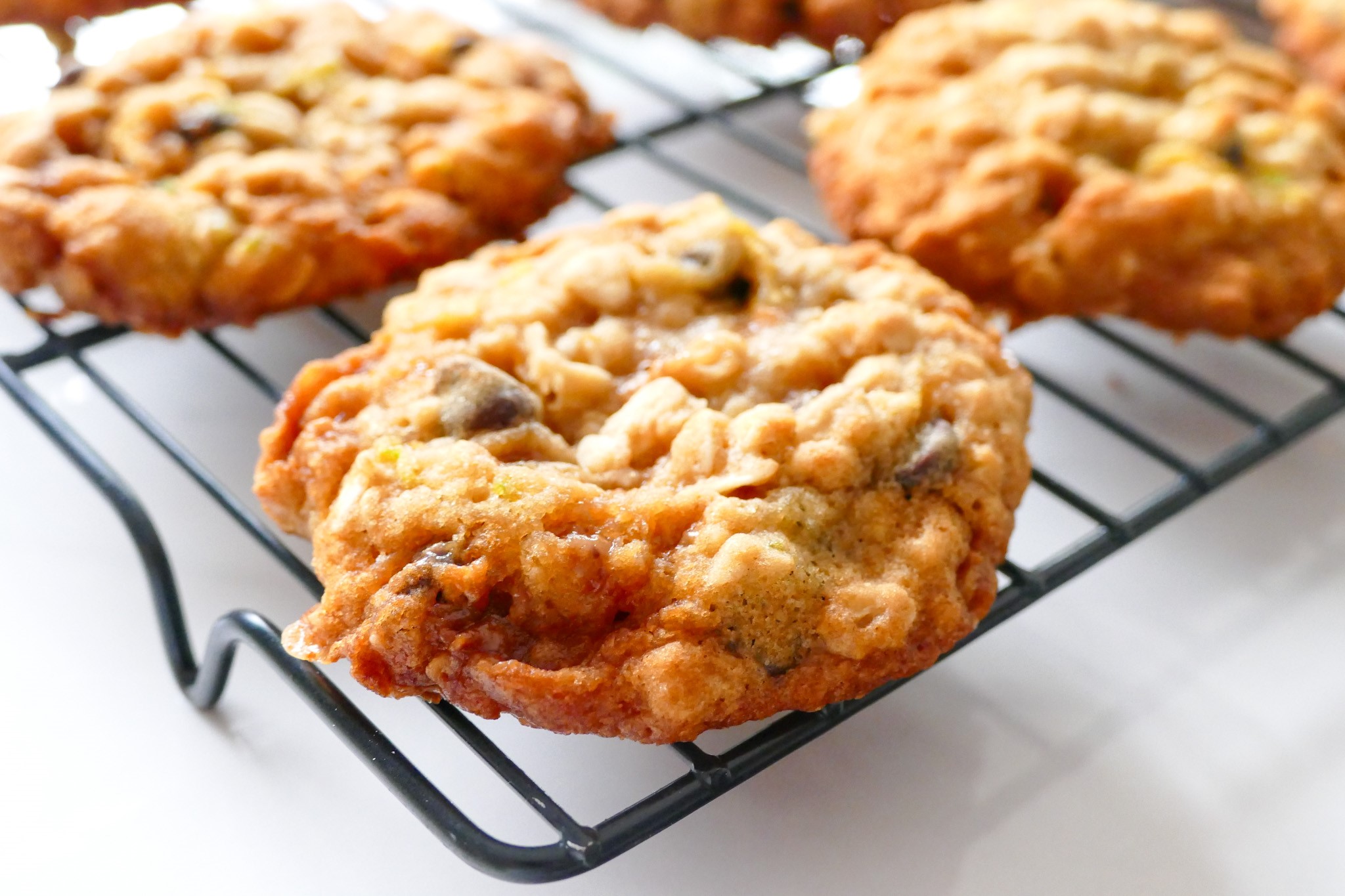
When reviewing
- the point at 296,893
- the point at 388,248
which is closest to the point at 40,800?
the point at 296,893

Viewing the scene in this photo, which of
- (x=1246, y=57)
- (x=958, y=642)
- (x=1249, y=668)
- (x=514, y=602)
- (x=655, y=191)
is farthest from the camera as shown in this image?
(x=655, y=191)

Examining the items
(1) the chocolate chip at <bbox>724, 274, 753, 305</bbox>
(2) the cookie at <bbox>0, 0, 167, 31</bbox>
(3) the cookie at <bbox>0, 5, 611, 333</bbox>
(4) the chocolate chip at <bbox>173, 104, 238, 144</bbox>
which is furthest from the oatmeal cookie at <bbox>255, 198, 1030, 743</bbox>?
(2) the cookie at <bbox>0, 0, 167, 31</bbox>

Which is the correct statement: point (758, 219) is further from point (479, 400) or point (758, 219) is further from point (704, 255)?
point (479, 400)

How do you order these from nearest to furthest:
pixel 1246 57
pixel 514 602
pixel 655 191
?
pixel 514 602 → pixel 1246 57 → pixel 655 191

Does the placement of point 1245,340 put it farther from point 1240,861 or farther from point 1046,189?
point 1240,861

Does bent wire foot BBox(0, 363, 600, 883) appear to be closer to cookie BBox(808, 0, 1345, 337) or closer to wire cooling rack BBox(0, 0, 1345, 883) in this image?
wire cooling rack BBox(0, 0, 1345, 883)

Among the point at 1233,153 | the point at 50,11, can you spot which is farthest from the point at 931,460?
the point at 50,11

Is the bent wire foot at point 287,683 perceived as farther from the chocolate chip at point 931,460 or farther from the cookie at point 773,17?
the cookie at point 773,17
